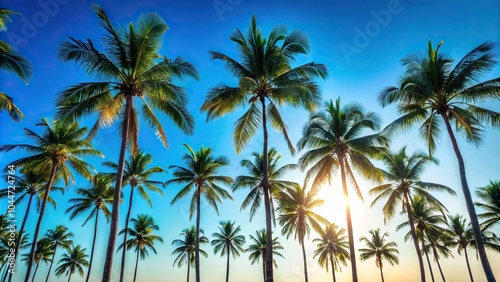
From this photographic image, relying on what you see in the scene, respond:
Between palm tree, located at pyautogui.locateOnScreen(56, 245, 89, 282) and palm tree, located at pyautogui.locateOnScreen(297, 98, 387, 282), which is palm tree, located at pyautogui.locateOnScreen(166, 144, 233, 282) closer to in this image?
palm tree, located at pyautogui.locateOnScreen(297, 98, 387, 282)

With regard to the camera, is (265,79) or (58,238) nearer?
(265,79)

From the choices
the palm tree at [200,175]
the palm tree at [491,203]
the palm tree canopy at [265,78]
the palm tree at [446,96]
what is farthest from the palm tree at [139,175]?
the palm tree at [491,203]

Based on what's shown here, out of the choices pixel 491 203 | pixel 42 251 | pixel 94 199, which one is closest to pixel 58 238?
pixel 42 251

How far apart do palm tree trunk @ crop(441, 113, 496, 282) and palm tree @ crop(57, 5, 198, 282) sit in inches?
553

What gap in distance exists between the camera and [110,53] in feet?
42.0

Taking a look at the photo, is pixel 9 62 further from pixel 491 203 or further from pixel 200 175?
pixel 491 203

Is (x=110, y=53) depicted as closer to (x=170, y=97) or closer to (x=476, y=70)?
(x=170, y=97)

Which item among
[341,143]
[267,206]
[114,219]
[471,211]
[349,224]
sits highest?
[341,143]

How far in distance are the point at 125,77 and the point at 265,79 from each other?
739cm

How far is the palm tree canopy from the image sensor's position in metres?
15.5

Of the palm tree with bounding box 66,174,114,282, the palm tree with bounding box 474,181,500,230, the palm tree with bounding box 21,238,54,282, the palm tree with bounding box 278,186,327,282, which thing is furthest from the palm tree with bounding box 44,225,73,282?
the palm tree with bounding box 474,181,500,230

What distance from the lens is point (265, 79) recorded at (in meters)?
15.7

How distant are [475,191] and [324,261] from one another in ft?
72.7

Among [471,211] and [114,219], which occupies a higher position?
[471,211]
